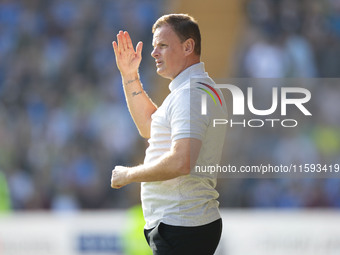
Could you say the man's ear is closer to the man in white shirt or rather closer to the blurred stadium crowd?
the man in white shirt

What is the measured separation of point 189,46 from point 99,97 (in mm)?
6933

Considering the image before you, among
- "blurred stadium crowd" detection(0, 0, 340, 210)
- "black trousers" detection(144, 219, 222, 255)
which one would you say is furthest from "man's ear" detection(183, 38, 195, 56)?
"blurred stadium crowd" detection(0, 0, 340, 210)

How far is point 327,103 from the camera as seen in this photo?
28.0ft

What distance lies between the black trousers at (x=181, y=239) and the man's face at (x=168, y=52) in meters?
0.68

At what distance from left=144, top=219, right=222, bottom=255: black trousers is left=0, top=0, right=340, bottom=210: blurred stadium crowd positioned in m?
4.86

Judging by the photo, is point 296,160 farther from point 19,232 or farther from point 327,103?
point 19,232

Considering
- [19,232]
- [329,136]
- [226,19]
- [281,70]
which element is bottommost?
[19,232]

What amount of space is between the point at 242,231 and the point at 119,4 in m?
5.18

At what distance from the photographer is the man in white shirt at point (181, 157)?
286 centimetres

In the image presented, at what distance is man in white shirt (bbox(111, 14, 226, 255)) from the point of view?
2.86 metres

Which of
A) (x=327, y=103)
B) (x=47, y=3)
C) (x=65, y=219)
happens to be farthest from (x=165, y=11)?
(x=65, y=219)

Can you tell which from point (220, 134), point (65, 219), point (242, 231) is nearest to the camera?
point (220, 134)

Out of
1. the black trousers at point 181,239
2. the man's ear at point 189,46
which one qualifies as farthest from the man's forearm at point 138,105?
the black trousers at point 181,239

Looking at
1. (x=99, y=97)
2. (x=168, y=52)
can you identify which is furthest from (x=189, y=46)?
(x=99, y=97)
